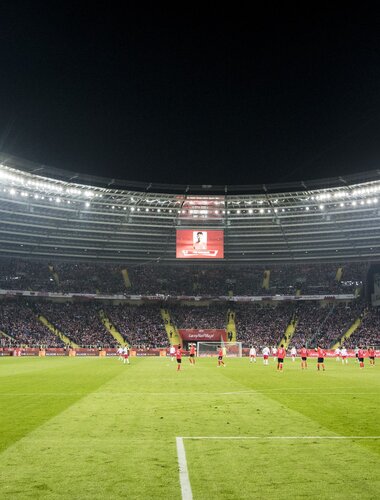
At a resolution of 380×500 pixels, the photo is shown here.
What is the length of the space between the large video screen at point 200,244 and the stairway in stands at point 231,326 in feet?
54.1

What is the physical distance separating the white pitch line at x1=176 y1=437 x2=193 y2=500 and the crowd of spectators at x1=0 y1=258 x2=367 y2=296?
73.5m

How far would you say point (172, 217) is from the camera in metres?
77.3

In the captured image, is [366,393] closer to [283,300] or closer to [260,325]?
[260,325]

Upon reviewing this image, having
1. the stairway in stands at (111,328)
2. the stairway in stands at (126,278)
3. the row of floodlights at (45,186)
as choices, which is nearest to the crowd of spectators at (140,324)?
the stairway in stands at (111,328)

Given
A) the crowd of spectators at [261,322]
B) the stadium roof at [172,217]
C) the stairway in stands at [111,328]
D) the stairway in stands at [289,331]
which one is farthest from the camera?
the crowd of spectators at [261,322]

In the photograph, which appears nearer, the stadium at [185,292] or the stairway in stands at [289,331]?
the stadium at [185,292]

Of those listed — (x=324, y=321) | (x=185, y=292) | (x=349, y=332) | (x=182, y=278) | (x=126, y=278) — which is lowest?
(x=349, y=332)

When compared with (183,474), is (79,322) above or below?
above

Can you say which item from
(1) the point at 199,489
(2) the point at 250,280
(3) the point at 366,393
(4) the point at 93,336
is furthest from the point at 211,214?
(1) the point at 199,489

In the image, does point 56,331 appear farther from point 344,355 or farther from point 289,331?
point 344,355

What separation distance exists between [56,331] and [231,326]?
87.9 ft

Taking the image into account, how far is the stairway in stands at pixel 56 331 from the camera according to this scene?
72.1 meters

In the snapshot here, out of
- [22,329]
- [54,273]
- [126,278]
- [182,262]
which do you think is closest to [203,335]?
[182,262]

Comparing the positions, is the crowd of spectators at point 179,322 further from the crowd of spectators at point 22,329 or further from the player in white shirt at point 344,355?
the player in white shirt at point 344,355
